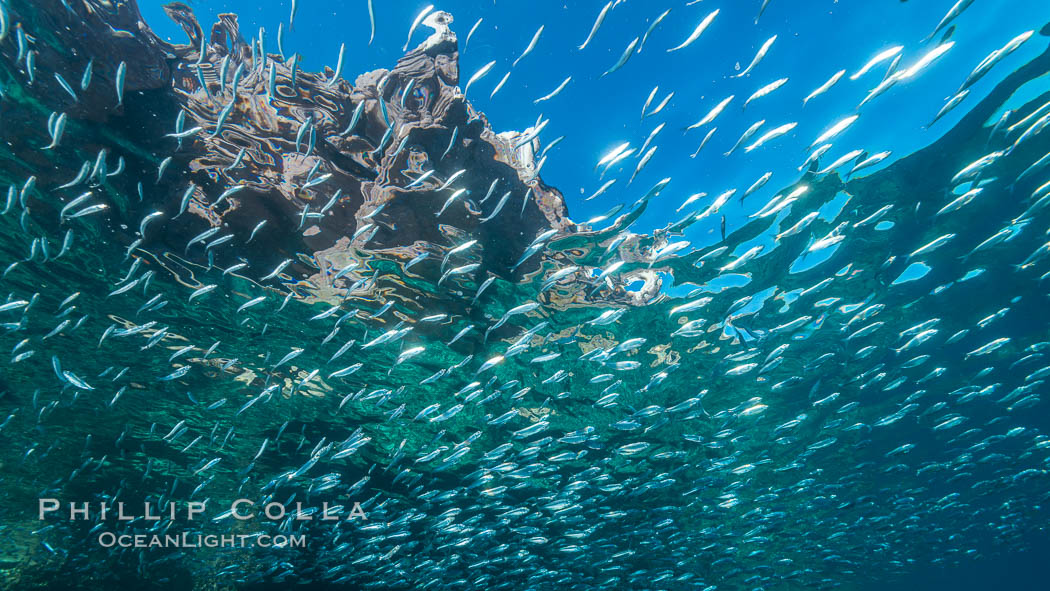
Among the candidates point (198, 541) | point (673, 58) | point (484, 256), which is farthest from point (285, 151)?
point (198, 541)

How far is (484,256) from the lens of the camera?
9133mm

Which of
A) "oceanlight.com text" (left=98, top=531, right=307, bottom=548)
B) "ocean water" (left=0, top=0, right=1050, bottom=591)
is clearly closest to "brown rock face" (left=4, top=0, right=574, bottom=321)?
"ocean water" (left=0, top=0, right=1050, bottom=591)

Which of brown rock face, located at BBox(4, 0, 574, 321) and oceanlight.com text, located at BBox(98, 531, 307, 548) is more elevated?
brown rock face, located at BBox(4, 0, 574, 321)

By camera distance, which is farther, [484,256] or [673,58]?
[484,256]

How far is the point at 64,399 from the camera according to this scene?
38.2 ft

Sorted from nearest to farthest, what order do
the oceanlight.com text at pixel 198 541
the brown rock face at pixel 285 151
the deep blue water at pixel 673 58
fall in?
the deep blue water at pixel 673 58 → the brown rock face at pixel 285 151 → the oceanlight.com text at pixel 198 541

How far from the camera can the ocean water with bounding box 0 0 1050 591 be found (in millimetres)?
6023

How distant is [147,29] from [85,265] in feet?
17.5

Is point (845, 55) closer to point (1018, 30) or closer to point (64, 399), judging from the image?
point (1018, 30)

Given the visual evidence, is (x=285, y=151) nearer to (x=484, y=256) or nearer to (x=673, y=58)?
(x=484, y=256)

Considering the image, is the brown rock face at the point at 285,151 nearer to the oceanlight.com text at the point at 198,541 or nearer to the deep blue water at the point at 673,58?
the deep blue water at the point at 673,58

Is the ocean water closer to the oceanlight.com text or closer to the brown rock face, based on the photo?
the brown rock face

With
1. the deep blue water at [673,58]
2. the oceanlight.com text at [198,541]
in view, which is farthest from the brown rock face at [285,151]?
the oceanlight.com text at [198,541]

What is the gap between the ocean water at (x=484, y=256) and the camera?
602 cm
